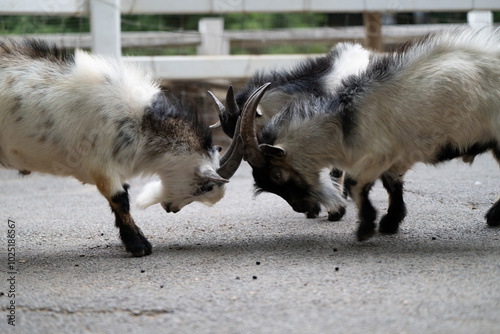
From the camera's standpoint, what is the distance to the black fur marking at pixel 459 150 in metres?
4.52

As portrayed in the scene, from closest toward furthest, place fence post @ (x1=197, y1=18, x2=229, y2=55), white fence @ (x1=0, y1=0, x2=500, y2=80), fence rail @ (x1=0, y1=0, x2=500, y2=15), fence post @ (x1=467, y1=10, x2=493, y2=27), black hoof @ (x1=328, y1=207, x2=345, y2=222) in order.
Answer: black hoof @ (x1=328, y1=207, x2=345, y2=222) → white fence @ (x1=0, y1=0, x2=500, y2=80) → fence rail @ (x1=0, y1=0, x2=500, y2=15) → fence post @ (x1=467, y1=10, x2=493, y2=27) → fence post @ (x1=197, y1=18, x2=229, y2=55)

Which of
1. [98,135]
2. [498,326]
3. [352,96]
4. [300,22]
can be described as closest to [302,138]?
[352,96]

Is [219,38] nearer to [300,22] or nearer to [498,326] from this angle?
[300,22]

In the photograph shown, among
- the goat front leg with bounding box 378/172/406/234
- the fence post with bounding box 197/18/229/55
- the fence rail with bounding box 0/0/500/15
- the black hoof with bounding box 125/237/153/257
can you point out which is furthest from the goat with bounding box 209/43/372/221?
the fence post with bounding box 197/18/229/55

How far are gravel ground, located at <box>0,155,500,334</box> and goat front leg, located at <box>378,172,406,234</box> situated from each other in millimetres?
131

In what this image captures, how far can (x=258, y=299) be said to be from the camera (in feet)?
11.0

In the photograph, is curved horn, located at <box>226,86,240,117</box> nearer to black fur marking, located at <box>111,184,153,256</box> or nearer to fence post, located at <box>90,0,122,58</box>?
black fur marking, located at <box>111,184,153,256</box>

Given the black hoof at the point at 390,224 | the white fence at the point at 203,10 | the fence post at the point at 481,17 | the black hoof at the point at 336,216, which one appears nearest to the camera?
the black hoof at the point at 390,224

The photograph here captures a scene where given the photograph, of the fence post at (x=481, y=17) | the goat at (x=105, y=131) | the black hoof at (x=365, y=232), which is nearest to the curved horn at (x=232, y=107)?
the goat at (x=105, y=131)

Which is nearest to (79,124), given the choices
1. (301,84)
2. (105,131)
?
(105,131)

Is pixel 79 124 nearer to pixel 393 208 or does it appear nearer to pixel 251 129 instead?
pixel 251 129

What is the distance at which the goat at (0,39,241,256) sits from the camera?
4.55 meters

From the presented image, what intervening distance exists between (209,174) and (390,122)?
1.46 metres

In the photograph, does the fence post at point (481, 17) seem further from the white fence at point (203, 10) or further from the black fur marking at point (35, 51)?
the black fur marking at point (35, 51)
